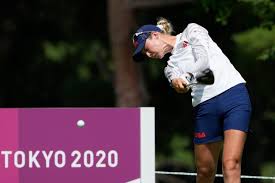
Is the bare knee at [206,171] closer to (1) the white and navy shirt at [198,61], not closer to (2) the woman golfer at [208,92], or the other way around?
(2) the woman golfer at [208,92]

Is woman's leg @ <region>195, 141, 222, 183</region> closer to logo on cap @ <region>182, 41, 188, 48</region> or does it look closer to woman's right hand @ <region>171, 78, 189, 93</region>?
woman's right hand @ <region>171, 78, 189, 93</region>

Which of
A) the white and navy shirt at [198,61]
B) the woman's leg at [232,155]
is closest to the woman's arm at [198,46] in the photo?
the white and navy shirt at [198,61]

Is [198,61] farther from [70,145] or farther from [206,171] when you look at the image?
[70,145]

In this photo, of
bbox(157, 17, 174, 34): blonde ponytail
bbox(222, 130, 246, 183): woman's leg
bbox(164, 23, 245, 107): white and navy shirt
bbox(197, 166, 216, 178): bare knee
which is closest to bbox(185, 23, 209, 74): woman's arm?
bbox(164, 23, 245, 107): white and navy shirt

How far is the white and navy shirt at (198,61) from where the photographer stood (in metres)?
6.79

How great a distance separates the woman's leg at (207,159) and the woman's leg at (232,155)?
0.31 m


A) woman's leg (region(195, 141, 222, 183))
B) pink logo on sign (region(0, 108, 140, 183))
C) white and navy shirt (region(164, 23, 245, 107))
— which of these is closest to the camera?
white and navy shirt (region(164, 23, 245, 107))

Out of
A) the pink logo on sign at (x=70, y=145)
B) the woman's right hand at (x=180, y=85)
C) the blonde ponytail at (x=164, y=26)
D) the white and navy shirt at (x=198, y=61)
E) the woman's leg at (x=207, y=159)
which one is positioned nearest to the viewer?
the woman's right hand at (x=180, y=85)

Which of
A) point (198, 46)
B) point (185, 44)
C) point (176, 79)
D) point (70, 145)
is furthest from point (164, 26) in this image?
point (70, 145)

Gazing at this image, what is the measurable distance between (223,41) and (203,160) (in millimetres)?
10799

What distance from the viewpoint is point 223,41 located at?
17.7 m

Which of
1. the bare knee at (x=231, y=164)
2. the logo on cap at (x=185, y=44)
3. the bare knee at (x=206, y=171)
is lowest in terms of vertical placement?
the bare knee at (x=206, y=171)

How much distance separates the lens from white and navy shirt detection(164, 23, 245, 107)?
22.3 ft

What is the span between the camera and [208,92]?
6852mm
